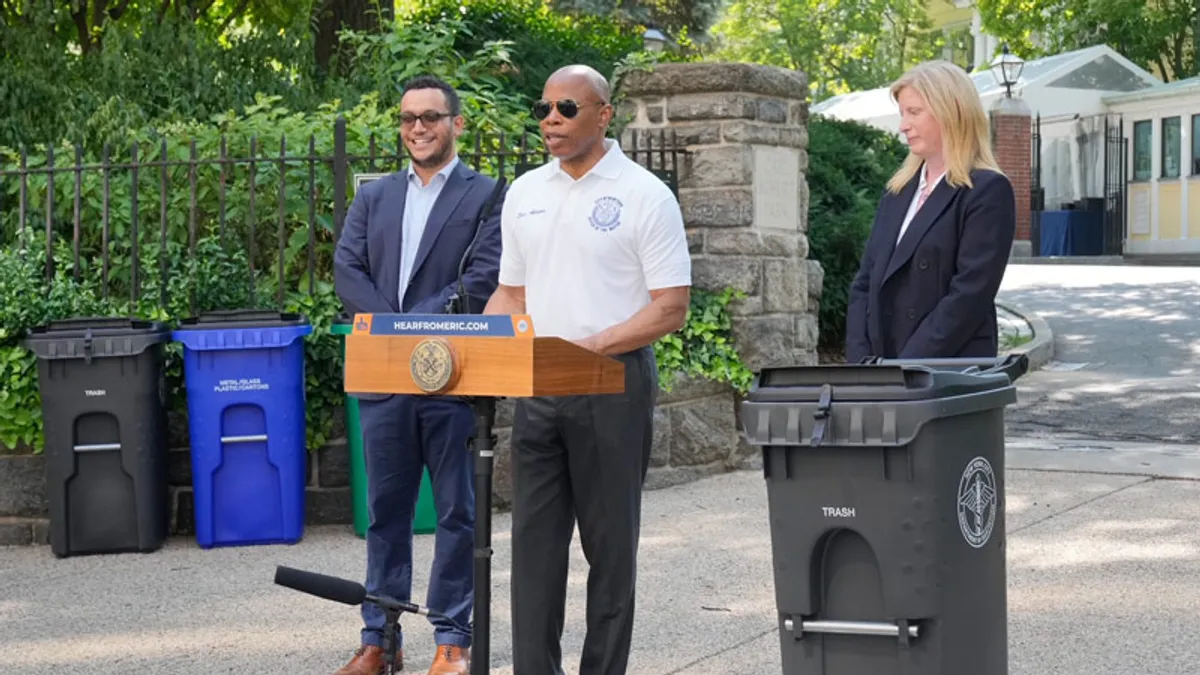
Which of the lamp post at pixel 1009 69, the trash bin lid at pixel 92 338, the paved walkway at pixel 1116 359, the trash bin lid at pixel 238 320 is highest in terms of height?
the lamp post at pixel 1009 69

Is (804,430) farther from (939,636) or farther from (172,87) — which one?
(172,87)

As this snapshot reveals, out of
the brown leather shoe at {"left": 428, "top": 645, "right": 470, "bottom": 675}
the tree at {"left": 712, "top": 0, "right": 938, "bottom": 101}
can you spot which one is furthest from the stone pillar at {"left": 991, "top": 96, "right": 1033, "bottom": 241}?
the brown leather shoe at {"left": 428, "top": 645, "right": 470, "bottom": 675}

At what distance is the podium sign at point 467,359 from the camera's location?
3994mm

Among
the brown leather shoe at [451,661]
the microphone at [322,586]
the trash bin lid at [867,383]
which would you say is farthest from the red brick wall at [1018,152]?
the microphone at [322,586]

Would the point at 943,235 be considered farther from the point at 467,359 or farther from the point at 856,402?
the point at 467,359

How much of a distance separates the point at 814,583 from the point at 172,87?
10225 millimetres

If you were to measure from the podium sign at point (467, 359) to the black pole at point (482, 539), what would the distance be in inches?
7.7

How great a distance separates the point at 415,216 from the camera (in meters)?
5.79

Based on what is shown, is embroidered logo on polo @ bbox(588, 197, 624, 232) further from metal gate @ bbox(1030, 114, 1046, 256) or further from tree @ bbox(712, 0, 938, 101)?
tree @ bbox(712, 0, 938, 101)

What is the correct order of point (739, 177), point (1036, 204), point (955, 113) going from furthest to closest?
point (1036, 204)
point (739, 177)
point (955, 113)

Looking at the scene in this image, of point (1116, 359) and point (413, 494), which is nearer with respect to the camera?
point (413, 494)

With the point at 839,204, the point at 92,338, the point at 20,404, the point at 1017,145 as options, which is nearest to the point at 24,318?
the point at 20,404

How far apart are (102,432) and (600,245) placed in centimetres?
423

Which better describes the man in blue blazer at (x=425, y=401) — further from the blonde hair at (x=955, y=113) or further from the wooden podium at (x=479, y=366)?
the blonde hair at (x=955, y=113)
